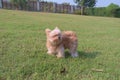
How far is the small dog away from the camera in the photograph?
13.8 feet

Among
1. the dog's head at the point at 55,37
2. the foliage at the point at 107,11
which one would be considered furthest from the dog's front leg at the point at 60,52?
the foliage at the point at 107,11

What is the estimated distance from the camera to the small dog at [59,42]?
4215 mm

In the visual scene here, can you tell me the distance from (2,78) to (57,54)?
1.21 metres

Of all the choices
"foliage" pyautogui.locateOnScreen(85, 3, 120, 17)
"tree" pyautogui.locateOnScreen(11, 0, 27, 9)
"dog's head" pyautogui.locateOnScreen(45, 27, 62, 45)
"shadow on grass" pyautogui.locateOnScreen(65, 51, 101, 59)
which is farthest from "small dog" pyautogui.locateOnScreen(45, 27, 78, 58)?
"foliage" pyautogui.locateOnScreen(85, 3, 120, 17)

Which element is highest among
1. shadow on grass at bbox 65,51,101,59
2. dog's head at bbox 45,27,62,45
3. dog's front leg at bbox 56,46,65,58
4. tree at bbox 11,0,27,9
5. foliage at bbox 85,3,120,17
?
tree at bbox 11,0,27,9

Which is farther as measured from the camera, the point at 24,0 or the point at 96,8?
the point at 96,8

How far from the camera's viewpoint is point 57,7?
32.3m

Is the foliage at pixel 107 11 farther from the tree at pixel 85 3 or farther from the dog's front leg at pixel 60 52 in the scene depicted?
the dog's front leg at pixel 60 52

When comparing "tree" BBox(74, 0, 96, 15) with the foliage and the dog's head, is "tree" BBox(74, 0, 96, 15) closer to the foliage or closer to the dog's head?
the foliage

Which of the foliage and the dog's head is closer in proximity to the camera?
the dog's head

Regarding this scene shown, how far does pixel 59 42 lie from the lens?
4281 millimetres

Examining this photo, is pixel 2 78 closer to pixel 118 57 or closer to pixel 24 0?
pixel 118 57

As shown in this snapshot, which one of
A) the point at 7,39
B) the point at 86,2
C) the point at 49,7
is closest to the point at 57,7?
the point at 49,7

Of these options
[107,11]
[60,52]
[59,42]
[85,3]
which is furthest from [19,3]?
[59,42]
